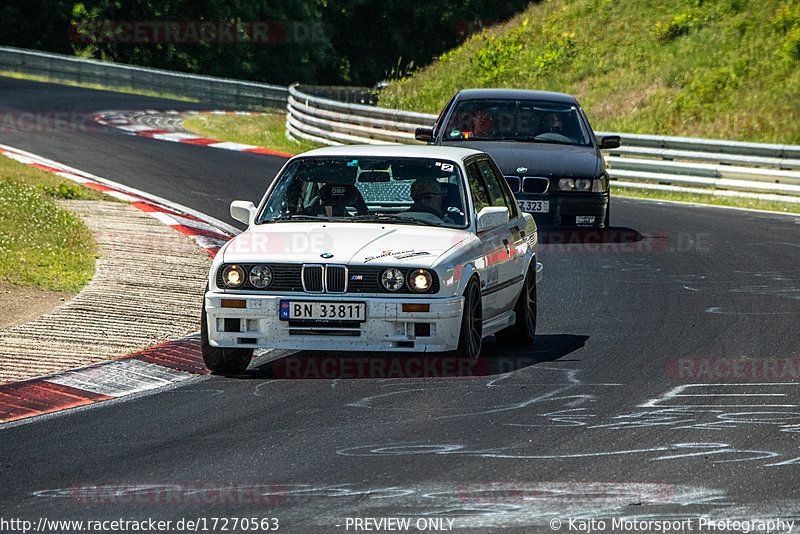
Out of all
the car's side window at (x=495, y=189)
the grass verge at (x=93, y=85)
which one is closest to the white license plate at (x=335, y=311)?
the car's side window at (x=495, y=189)

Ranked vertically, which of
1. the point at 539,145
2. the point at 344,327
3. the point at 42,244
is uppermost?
the point at 539,145

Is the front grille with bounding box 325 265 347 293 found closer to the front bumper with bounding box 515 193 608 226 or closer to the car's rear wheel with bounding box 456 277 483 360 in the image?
the car's rear wheel with bounding box 456 277 483 360

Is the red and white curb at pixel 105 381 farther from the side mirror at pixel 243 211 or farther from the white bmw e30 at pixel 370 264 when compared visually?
the side mirror at pixel 243 211

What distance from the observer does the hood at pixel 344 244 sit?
8281 millimetres

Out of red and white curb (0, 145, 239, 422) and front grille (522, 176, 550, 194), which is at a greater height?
front grille (522, 176, 550, 194)

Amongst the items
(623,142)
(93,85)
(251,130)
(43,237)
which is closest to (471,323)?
(43,237)

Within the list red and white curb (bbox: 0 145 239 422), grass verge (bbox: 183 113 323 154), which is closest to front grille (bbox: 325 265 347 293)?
red and white curb (bbox: 0 145 239 422)

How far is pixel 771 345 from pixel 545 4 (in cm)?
3032

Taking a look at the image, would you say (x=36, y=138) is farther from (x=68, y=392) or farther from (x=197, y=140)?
(x=68, y=392)

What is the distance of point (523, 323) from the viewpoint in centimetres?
973

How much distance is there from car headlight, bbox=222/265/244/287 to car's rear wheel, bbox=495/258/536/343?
7.61 ft

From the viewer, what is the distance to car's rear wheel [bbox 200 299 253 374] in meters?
8.49

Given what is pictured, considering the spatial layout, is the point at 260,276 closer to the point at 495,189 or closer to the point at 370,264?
the point at 370,264

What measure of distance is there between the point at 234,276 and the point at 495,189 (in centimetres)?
268
